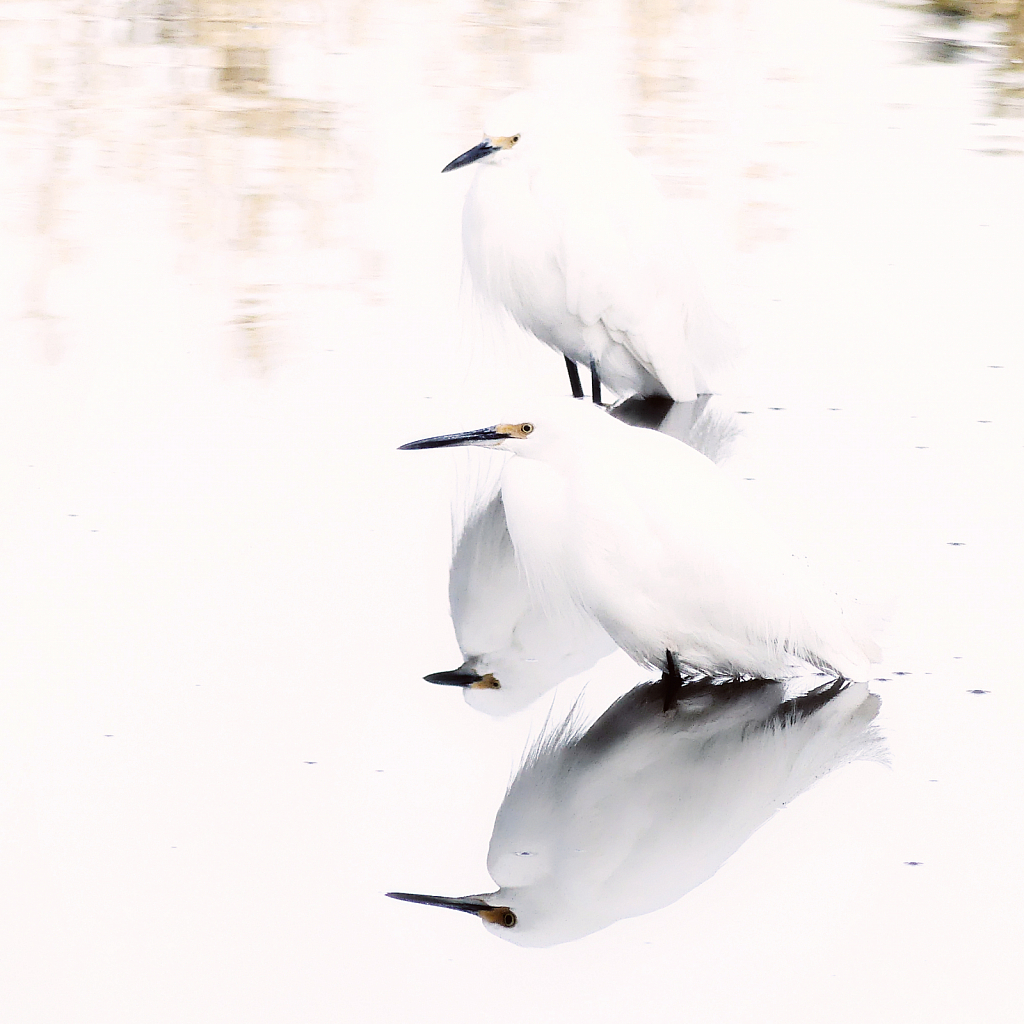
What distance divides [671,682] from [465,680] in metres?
0.42

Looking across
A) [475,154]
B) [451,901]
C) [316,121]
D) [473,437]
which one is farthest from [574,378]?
[316,121]

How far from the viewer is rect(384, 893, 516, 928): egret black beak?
263 centimetres

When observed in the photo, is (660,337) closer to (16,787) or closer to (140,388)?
(140,388)

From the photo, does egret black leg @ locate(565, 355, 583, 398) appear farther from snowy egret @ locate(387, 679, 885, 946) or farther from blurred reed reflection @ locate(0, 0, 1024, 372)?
snowy egret @ locate(387, 679, 885, 946)

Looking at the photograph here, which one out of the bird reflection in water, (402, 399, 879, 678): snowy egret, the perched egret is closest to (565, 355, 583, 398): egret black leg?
the perched egret

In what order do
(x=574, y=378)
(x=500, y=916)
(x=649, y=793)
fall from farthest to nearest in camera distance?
1. (x=574, y=378)
2. (x=649, y=793)
3. (x=500, y=916)

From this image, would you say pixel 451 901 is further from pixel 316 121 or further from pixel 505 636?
pixel 316 121

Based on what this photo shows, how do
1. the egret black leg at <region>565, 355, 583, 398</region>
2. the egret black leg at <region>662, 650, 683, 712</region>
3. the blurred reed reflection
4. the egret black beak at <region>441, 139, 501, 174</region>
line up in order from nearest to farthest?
the egret black leg at <region>662, 650, 683, 712</region>, the egret black beak at <region>441, 139, 501, 174</region>, the egret black leg at <region>565, 355, 583, 398</region>, the blurred reed reflection

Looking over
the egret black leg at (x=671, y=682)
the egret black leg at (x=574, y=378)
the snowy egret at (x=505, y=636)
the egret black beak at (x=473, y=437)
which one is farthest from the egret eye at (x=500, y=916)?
the egret black leg at (x=574, y=378)

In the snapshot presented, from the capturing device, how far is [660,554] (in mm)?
3227

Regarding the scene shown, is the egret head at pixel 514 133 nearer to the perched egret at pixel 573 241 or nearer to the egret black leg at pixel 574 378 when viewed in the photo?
the perched egret at pixel 573 241

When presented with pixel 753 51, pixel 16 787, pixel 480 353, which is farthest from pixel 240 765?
pixel 753 51

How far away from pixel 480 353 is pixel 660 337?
704 millimetres

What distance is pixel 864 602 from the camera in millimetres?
3414
